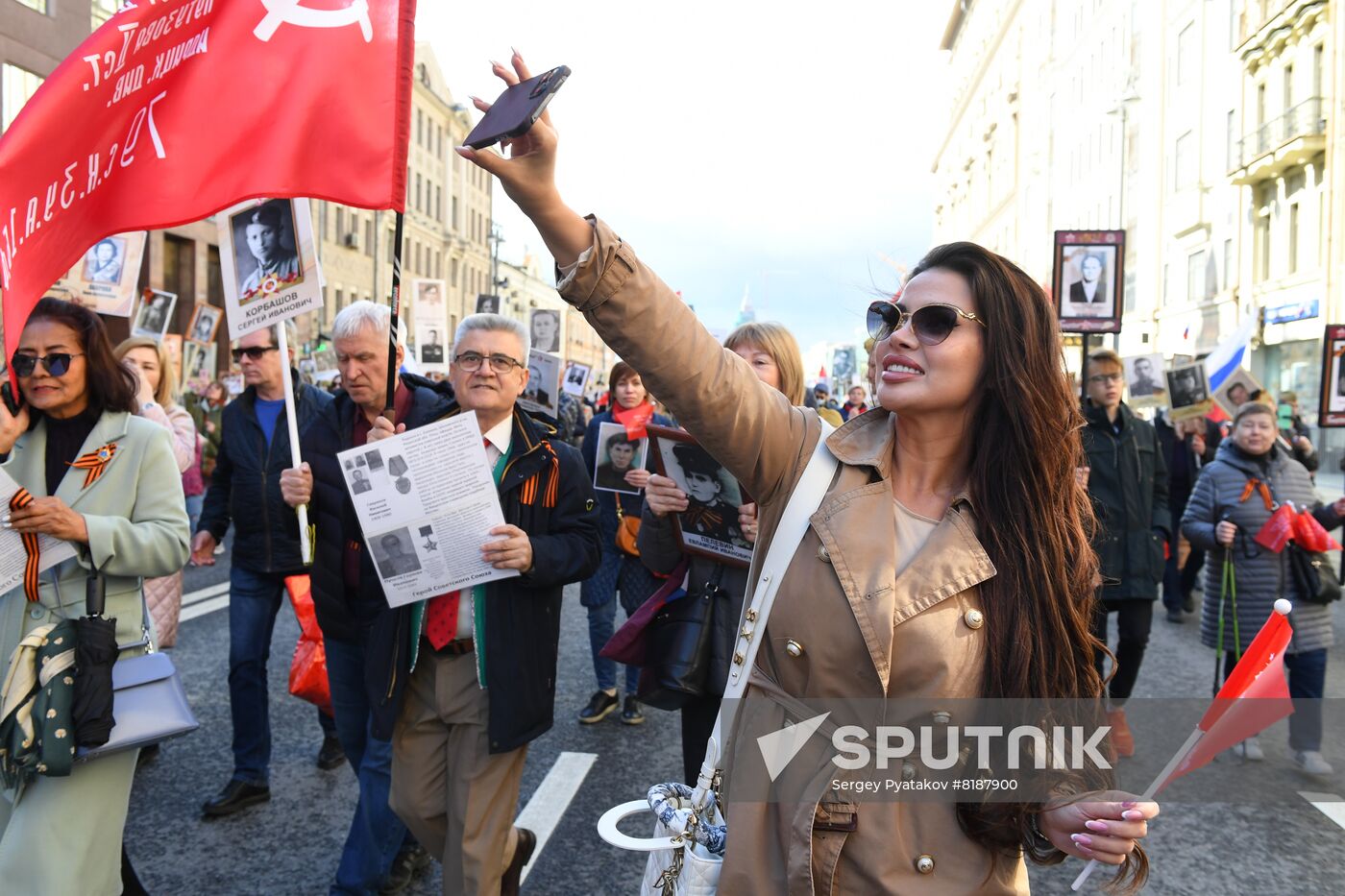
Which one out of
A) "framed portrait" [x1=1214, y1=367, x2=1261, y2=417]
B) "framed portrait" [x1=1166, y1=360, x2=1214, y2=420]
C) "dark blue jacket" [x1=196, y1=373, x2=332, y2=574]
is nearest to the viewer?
"dark blue jacket" [x1=196, y1=373, x2=332, y2=574]

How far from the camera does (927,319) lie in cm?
199

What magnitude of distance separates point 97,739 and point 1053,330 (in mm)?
2677

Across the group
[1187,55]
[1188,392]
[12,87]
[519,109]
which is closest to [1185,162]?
[1187,55]

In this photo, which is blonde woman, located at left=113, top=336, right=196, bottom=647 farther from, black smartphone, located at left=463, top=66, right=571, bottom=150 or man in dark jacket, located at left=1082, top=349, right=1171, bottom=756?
man in dark jacket, located at left=1082, top=349, right=1171, bottom=756

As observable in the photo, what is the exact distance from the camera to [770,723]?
6.08 ft

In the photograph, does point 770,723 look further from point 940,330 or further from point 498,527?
point 498,527

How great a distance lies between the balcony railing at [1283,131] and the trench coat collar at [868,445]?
30.9 metres

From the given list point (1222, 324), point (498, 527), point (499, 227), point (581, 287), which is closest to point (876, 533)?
point (581, 287)

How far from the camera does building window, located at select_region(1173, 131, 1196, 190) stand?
35.2 meters

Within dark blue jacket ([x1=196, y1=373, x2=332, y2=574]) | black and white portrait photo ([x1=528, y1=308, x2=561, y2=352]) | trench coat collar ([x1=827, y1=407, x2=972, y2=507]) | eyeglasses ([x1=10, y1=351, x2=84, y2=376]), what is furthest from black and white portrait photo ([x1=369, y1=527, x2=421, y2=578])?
black and white portrait photo ([x1=528, y1=308, x2=561, y2=352])

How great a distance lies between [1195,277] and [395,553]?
124ft

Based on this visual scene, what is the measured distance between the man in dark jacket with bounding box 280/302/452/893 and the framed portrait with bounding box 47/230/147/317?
5.66m

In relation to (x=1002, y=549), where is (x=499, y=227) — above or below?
above

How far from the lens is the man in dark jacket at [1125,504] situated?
5.57 m
